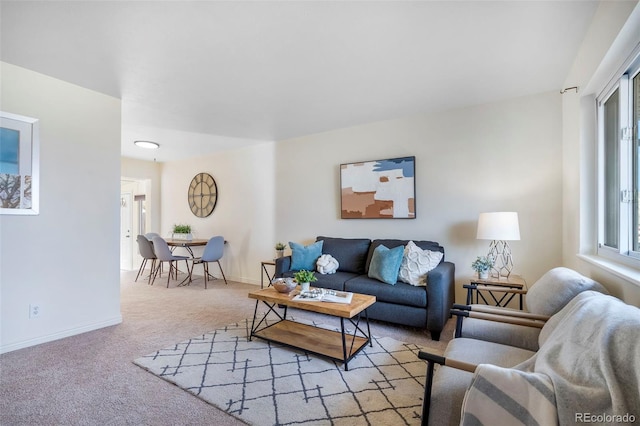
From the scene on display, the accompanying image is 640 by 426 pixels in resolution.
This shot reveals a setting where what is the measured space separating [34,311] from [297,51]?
3198 mm

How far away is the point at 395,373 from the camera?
2.08 m

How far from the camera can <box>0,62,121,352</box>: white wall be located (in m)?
2.46

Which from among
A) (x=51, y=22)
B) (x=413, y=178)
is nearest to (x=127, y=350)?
(x=51, y=22)

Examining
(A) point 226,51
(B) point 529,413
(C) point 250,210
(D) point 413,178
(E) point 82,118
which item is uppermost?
(A) point 226,51

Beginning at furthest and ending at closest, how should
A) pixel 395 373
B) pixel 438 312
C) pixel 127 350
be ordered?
pixel 438 312, pixel 127 350, pixel 395 373

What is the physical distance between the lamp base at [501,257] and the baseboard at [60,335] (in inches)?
161

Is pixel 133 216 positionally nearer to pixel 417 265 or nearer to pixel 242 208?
pixel 242 208

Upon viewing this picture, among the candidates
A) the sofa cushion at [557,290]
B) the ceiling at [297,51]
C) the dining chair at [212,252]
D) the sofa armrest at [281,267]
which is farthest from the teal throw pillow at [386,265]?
the dining chair at [212,252]

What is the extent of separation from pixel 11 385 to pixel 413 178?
397 cm

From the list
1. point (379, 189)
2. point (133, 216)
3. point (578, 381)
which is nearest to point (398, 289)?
point (379, 189)

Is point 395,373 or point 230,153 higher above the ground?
point 230,153

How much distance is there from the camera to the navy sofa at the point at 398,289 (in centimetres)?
266

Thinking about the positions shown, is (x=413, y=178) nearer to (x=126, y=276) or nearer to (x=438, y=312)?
(x=438, y=312)

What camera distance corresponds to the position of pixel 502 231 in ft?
8.75
